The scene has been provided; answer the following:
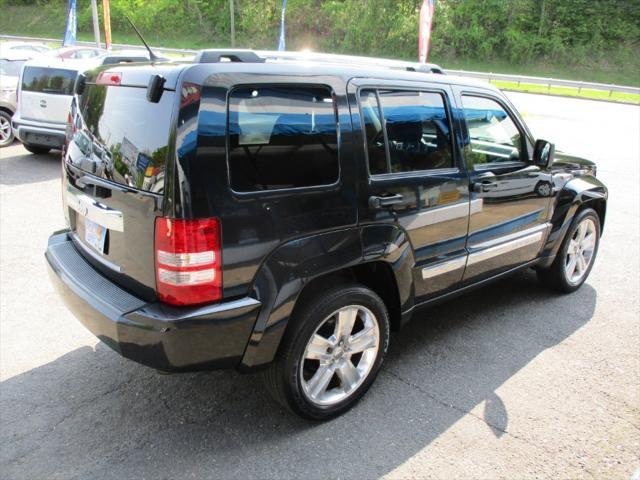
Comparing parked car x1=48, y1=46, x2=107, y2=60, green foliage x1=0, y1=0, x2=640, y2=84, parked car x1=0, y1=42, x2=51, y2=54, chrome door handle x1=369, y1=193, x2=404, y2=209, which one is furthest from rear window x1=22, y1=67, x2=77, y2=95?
green foliage x1=0, y1=0, x2=640, y2=84

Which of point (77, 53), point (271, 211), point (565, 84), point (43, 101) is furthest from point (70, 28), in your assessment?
point (565, 84)

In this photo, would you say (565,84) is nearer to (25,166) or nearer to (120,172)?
(25,166)

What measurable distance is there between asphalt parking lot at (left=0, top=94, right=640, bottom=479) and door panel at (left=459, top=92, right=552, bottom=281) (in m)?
0.60

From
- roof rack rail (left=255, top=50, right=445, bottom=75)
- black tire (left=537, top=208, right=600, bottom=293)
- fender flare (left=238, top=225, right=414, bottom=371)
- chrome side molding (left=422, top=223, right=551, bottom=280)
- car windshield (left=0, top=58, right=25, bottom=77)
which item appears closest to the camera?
fender flare (left=238, top=225, right=414, bottom=371)

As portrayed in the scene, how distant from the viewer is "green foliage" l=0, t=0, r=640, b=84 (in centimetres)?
3803

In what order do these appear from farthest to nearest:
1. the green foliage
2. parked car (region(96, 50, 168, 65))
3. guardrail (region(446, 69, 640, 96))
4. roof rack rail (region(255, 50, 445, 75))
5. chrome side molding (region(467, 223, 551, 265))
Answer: the green foliage → guardrail (region(446, 69, 640, 96)) → chrome side molding (region(467, 223, 551, 265)) → parked car (region(96, 50, 168, 65)) → roof rack rail (region(255, 50, 445, 75))

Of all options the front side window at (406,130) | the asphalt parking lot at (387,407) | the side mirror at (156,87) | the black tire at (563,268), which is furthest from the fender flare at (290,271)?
the black tire at (563,268)

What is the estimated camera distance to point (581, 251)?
15.3 feet

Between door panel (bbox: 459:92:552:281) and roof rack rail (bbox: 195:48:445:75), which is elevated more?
roof rack rail (bbox: 195:48:445:75)

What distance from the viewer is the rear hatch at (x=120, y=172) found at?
2.32 meters

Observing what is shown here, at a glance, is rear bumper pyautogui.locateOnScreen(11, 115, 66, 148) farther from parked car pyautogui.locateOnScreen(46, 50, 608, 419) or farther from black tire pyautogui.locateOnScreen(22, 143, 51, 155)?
parked car pyautogui.locateOnScreen(46, 50, 608, 419)

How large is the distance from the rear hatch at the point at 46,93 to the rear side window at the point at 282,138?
756 centimetres

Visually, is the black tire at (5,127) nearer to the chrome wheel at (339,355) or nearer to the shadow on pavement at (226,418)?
the shadow on pavement at (226,418)

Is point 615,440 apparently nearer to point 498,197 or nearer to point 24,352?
point 498,197
